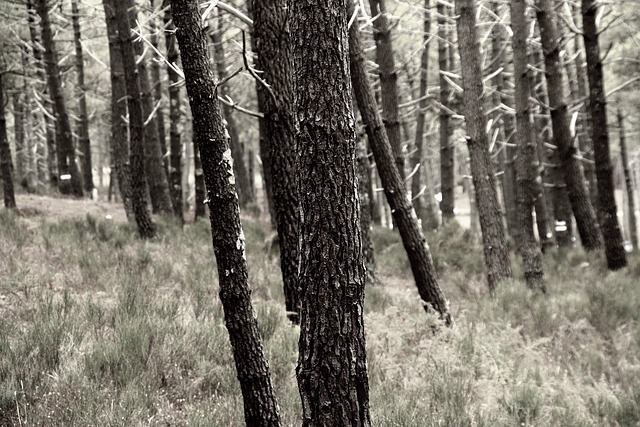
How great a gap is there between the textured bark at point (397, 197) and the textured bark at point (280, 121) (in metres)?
1.48

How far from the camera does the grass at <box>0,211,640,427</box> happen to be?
3.76 metres

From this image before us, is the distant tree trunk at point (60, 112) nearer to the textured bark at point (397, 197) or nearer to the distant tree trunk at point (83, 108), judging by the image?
the distant tree trunk at point (83, 108)

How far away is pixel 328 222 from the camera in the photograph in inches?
109

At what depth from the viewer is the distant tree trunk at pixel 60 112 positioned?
525 inches

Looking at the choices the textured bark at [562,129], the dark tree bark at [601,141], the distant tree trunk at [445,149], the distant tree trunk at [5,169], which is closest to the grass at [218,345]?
the dark tree bark at [601,141]

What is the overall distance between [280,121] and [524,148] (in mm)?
5714

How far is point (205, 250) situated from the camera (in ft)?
30.9

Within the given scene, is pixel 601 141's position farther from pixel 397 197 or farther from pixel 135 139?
pixel 135 139

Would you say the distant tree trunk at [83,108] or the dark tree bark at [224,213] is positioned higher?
the distant tree trunk at [83,108]

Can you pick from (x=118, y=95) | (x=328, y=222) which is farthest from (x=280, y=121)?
(x=118, y=95)

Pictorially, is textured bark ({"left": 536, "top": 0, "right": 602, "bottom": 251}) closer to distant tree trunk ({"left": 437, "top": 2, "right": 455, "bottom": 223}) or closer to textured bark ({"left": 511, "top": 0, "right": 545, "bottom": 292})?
textured bark ({"left": 511, "top": 0, "right": 545, "bottom": 292})

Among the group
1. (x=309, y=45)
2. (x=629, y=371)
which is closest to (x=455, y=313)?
(x=629, y=371)

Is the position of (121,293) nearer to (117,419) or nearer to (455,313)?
(117,419)

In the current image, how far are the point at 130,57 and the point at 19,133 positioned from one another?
58.1ft
